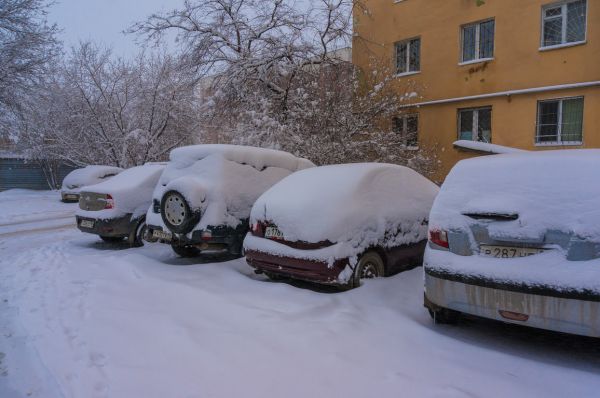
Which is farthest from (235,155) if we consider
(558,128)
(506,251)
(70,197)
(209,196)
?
(70,197)

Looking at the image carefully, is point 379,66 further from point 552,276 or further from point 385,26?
point 552,276

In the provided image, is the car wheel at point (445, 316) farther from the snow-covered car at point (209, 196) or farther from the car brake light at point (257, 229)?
the snow-covered car at point (209, 196)

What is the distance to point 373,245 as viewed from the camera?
17.2ft

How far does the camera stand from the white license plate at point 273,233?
531cm

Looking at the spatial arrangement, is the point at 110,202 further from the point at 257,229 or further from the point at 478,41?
the point at 478,41

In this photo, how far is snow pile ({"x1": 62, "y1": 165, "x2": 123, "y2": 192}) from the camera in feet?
61.4

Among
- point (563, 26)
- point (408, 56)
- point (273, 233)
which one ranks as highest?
point (408, 56)

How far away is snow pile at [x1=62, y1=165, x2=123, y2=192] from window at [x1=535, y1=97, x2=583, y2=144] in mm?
15993

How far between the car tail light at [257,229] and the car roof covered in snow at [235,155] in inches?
56.8

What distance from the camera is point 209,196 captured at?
6.26 meters

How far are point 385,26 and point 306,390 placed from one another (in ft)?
56.0

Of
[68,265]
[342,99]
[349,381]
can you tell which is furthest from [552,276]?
[342,99]

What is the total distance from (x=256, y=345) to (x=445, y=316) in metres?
1.79

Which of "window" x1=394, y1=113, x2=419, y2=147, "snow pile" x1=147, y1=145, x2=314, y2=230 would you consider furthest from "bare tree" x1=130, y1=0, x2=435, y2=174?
"snow pile" x1=147, y1=145, x2=314, y2=230
